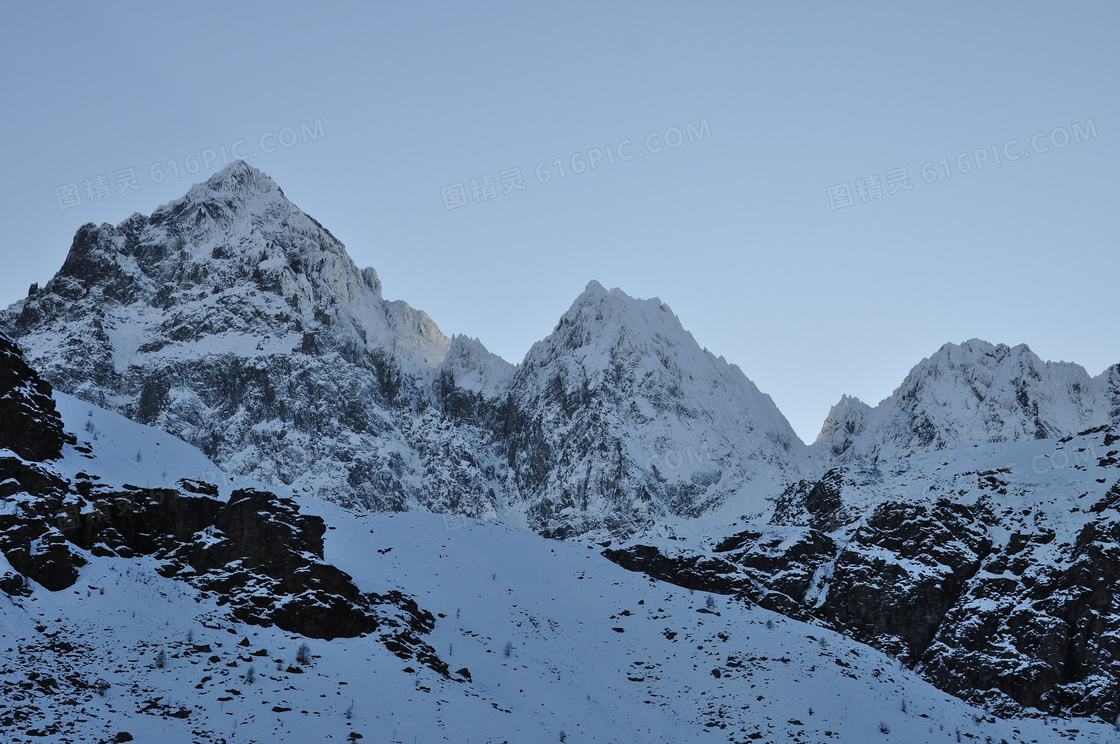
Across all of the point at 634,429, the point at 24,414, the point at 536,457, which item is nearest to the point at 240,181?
the point at 536,457

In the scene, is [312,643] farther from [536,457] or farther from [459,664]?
[536,457]

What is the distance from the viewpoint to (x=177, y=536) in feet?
143

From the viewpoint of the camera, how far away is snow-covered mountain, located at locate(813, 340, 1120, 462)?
128000mm

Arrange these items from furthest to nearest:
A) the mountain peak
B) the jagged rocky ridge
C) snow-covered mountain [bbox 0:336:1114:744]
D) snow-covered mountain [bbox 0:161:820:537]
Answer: the mountain peak < snow-covered mountain [bbox 0:161:820:537] < the jagged rocky ridge < snow-covered mountain [bbox 0:336:1114:744]

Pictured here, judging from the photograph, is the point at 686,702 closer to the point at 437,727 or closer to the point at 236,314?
the point at 437,727

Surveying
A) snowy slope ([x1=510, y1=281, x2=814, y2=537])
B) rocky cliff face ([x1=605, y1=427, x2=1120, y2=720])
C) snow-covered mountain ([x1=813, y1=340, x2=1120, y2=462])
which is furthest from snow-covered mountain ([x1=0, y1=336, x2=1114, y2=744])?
snow-covered mountain ([x1=813, y1=340, x2=1120, y2=462])

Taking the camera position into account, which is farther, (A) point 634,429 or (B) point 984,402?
(A) point 634,429

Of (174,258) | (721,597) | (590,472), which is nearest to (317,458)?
(590,472)

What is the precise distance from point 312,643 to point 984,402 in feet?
384

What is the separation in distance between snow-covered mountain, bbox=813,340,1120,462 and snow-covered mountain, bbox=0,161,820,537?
17.3 m

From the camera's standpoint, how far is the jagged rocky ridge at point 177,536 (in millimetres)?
37812

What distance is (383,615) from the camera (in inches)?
1809

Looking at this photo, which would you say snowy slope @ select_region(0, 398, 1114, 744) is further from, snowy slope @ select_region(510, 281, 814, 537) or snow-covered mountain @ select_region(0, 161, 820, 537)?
snowy slope @ select_region(510, 281, 814, 537)

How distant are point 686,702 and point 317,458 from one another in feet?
260
